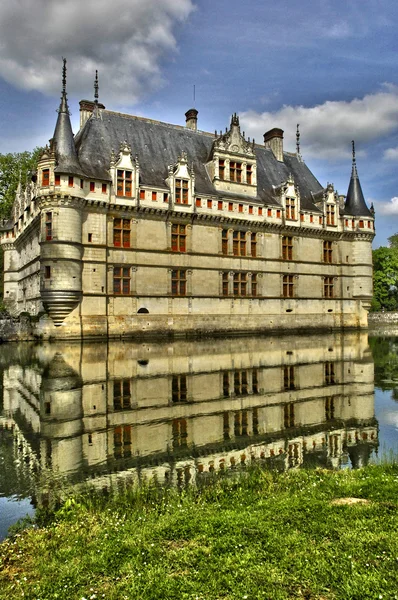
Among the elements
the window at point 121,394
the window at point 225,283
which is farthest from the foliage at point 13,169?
the window at point 121,394

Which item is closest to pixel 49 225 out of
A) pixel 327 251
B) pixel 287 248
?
pixel 287 248

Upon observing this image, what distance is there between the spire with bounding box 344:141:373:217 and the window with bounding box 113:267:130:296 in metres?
24.4

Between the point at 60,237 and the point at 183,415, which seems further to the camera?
the point at 60,237

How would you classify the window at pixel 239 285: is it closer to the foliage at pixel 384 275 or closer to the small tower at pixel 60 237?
the small tower at pixel 60 237

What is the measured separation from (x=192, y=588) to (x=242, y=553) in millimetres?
706

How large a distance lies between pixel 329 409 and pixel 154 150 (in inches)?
1176

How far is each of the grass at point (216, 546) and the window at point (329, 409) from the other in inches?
174

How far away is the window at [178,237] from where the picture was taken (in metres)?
34.1

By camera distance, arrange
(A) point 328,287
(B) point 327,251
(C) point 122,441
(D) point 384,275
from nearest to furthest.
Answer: (C) point 122,441, (A) point 328,287, (B) point 327,251, (D) point 384,275

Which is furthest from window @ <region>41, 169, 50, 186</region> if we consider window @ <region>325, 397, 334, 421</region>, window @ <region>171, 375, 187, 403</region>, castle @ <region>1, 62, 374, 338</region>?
window @ <region>325, 397, 334, 421</region>

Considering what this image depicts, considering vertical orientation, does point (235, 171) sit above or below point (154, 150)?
below

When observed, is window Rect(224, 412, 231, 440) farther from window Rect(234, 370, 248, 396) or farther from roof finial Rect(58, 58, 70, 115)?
roof finial Rect(58, 58, 70, 115)

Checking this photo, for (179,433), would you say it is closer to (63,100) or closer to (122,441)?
(122,441)

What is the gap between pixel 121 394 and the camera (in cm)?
1268
